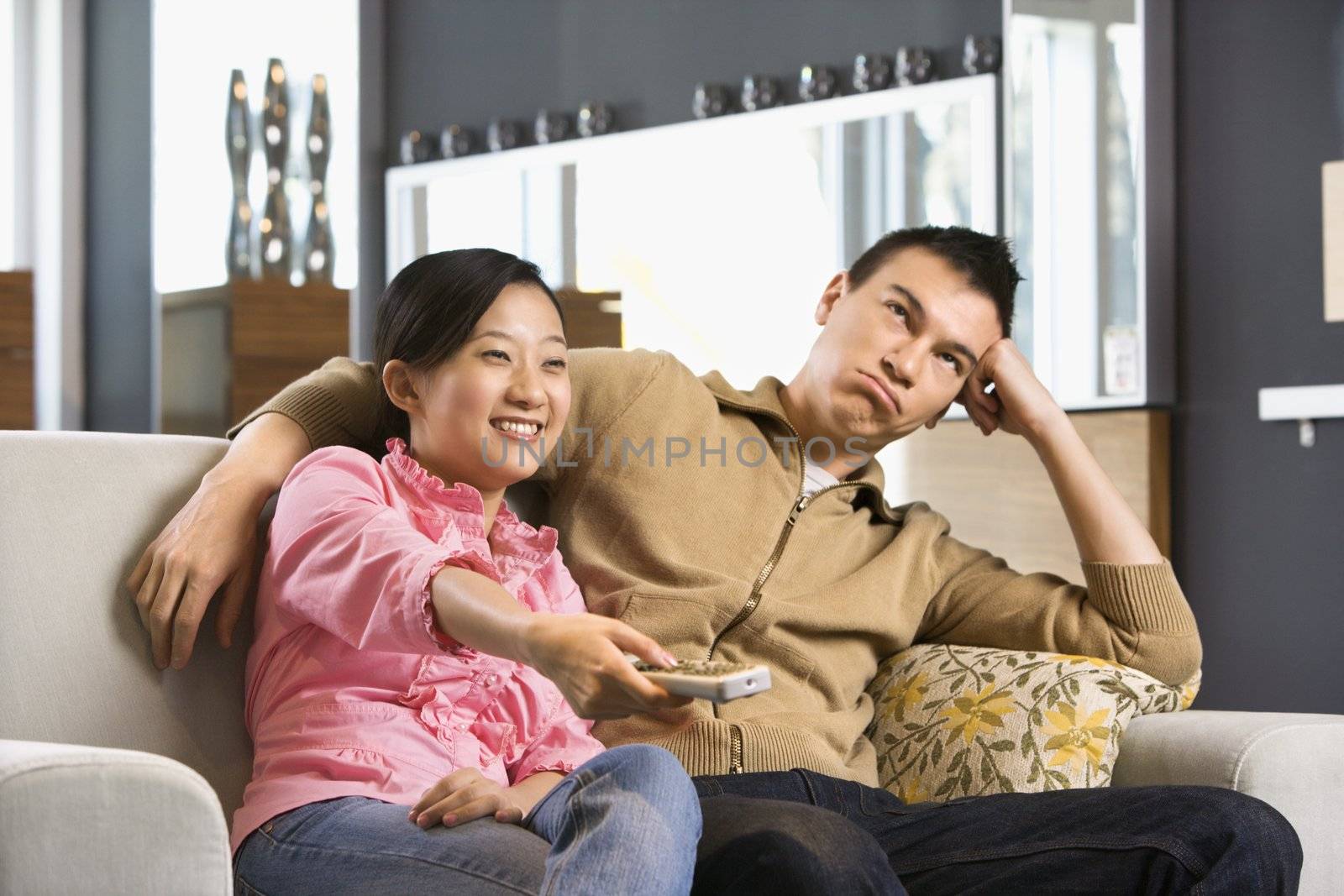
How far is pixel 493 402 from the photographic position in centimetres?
166

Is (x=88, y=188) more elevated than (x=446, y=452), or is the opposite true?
(x=88, y=188)

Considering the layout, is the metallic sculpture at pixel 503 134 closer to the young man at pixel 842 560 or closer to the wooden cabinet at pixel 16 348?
the wooden cabinet at pixel 16 348

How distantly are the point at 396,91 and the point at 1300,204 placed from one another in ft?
10.8

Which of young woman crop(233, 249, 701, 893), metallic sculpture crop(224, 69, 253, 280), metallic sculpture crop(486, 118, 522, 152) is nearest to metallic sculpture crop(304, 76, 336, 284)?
metallic sculpture crop(224, 69, 253, 280)

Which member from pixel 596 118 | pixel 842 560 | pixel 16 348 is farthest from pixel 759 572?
pixel 16 348

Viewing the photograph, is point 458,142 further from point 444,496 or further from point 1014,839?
point 1014,839

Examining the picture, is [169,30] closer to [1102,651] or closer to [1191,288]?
[1191,288]

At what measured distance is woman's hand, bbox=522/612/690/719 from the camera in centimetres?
112

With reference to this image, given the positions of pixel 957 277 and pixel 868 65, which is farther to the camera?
pixel 868 65

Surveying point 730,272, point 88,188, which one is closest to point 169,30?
point 88,188


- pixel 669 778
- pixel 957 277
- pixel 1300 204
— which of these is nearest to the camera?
pixel 669 778

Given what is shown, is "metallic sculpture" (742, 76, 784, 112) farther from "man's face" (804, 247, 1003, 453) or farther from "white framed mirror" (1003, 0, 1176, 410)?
"man's face" (804, 247, 1003, 453)

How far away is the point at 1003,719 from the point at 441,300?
848 mm

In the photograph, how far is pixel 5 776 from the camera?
1.12 meters
